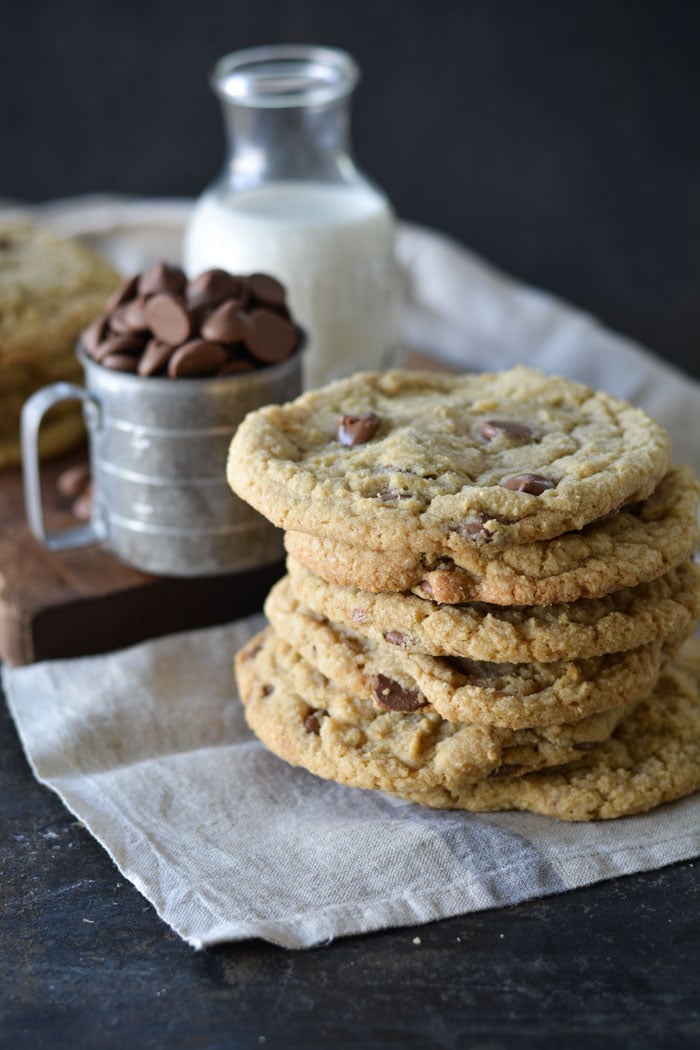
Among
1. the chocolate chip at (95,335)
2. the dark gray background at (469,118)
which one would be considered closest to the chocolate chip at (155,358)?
the chocolate chip at (95,335)

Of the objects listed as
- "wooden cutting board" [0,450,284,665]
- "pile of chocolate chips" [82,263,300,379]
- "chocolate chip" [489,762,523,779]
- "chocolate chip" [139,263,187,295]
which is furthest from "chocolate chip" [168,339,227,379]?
"chocolate chip" [489,762,523,779]

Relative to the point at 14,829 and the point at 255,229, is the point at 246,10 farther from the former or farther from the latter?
the point at 14,829

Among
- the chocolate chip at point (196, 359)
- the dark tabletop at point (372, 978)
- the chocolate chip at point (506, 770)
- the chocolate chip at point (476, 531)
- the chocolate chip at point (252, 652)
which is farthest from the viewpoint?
the chocolate chip at point (196, 359)

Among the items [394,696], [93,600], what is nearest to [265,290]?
[93,600]

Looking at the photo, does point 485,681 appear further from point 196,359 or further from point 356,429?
point 196,359

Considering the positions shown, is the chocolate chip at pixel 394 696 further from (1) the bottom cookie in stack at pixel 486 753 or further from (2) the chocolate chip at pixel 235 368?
(2) the chocolate chip at pixel 235 368

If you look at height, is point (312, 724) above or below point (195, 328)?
below
